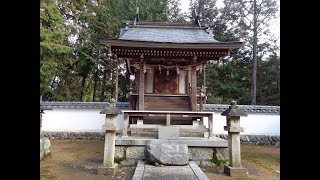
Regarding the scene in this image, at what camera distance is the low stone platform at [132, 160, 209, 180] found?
548 centimetres

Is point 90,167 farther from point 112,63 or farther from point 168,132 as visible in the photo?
point 112,63

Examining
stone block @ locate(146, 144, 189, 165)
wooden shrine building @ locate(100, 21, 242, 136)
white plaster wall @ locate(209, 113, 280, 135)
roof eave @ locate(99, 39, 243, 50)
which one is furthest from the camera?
white plaster wall @ locate(209, 113, 280, 135)

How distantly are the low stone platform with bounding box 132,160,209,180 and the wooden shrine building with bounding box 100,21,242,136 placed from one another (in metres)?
1.96

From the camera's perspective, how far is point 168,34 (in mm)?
10672

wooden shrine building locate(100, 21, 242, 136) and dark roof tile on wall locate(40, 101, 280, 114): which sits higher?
wooden shrine building locate(100, 21, 242, 136)

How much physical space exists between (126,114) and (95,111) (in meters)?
5.55

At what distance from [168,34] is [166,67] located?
1.85 m

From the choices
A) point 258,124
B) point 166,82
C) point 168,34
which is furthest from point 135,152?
point 258,124

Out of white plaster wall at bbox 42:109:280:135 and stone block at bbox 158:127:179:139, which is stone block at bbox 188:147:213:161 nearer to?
stone block at bbox 158:127:179:139

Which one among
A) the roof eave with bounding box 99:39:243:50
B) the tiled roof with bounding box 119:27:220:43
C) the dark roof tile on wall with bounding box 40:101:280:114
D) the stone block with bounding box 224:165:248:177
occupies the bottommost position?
the stone block with bounding box 224:165:248:177

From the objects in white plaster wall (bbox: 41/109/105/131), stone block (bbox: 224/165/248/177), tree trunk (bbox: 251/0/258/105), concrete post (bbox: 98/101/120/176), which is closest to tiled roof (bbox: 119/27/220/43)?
concrete post (bbox: 98/101/120/176)
